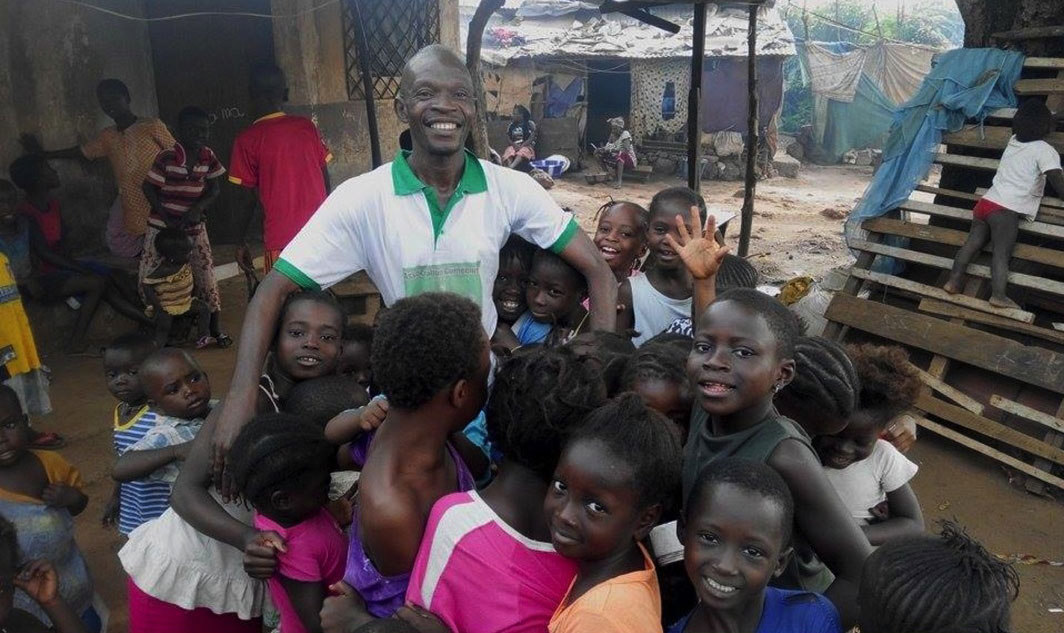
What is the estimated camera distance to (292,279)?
2135 millimetres

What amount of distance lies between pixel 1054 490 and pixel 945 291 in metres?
1.32

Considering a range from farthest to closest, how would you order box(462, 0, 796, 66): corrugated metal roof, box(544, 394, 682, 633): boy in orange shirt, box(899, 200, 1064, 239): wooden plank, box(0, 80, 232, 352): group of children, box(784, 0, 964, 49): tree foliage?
box(784, 0, 964, 49): tree foliage → box(462, 0, 796, 66): corrugated metal roof → box(0, 80, 232, 352): group of children → box(899, 200, 1064, 239): wooden plank → box(544, 394, 682, 633): boy in orange shirt

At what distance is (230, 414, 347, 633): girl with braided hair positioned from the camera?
69.6 inches

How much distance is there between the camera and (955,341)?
15.8ft

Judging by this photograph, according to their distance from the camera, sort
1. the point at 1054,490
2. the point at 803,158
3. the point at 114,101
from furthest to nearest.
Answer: the point at 803,158 → the point at 114,101 → the point at 1054,490

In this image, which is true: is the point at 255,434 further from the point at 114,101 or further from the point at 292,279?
the point at 114,101

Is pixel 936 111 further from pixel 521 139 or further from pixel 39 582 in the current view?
pixel 521 139

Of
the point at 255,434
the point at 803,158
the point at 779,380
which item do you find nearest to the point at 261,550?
the point at 255,434

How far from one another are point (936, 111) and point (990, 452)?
2266 millimetres

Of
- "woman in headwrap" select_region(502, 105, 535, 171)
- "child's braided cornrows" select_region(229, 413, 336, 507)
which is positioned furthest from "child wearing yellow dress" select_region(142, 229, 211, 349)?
"woman in headwrap" select_region(502, 105, 535, 171)

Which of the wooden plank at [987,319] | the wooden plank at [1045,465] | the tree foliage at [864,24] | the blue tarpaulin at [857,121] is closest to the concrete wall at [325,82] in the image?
the wooden plank at [987,319]

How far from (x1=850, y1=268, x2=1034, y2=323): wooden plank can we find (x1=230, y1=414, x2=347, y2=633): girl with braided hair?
14.4 ft

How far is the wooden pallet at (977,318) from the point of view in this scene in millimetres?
4512

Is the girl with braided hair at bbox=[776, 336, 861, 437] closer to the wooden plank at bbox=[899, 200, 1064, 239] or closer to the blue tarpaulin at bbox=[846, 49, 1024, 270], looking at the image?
the wooden plank at bbox=[899, 200, 1064, 239]
